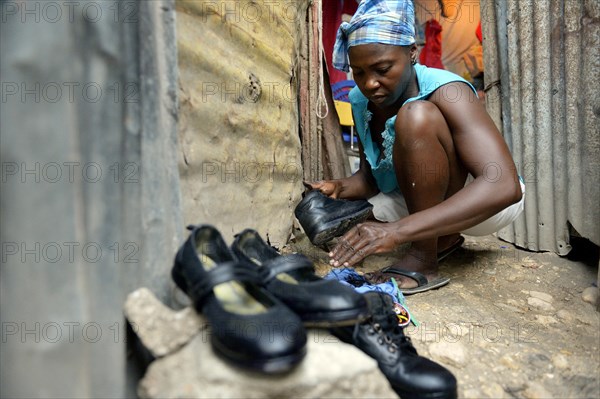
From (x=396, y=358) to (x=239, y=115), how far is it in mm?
1040

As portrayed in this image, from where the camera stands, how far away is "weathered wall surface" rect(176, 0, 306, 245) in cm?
123

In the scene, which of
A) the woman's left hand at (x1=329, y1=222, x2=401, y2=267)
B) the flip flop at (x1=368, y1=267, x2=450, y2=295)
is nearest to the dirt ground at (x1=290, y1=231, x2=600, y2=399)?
the flip flop at (x1=368, y1=267, x2=450, y2=295)

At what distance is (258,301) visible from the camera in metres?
0.94

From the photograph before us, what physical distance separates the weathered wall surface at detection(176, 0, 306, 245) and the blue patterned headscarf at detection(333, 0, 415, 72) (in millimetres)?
400

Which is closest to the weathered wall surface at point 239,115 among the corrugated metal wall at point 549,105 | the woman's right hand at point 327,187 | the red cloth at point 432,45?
the woman's right hand at point 327,187

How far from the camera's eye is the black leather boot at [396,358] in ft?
2.97

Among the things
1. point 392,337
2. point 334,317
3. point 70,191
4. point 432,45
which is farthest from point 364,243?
point 432,45

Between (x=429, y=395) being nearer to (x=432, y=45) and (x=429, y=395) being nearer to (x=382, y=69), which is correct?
(x=382, y=69)

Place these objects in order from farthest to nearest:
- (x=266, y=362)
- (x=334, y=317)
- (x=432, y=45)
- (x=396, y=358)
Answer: (x=432, y=45), (x=396, y=358), (x=334, y=317), (x=266, y=362)

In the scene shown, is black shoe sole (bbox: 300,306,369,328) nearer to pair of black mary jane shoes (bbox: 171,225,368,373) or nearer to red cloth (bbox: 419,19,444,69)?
pair of black mary jane shoes (bbox: 171,225,368,373)

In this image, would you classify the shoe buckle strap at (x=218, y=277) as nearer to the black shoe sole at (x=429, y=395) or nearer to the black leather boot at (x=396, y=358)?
Result: the black leather boot at (x=396, y=358)

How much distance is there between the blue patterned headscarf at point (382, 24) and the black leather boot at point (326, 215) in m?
0.68

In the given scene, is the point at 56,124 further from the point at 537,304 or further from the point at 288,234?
the point at 537,304

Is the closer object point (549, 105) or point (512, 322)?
point (512, 322)
